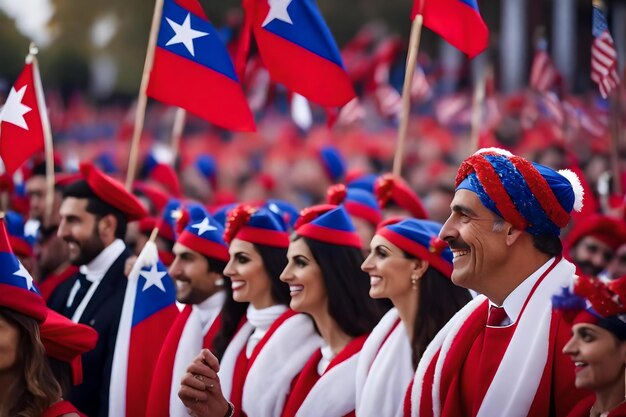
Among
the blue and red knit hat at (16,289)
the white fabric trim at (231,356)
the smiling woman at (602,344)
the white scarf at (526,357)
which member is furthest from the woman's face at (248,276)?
the smiling woman at (602,344)

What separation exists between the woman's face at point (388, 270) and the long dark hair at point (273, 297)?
3.35ft

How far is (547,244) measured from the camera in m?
5.18

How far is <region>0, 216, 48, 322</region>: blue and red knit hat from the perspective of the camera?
5.63m

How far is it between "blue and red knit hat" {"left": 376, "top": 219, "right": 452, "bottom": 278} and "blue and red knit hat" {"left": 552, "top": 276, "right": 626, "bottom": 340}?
1.82 meters

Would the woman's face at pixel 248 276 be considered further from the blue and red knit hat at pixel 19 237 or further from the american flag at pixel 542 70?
the american flag at pixel 542 70

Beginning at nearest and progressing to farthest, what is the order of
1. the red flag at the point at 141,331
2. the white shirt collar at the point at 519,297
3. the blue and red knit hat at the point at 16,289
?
the white shirt collar at the point at 519,297 < the blue and red knit hat at the point at 16,289 < the red flag at the point at 141,331

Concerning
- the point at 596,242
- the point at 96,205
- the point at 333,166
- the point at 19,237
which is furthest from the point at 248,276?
the point at 333,166

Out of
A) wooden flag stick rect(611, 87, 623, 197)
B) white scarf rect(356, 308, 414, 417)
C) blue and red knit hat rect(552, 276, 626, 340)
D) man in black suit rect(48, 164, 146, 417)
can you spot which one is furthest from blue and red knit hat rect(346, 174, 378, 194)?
blue and red knit hat rect(552, 276, 626, 340)

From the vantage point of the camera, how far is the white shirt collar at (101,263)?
8.49 metres

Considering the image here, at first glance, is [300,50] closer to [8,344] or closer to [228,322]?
[228,322]

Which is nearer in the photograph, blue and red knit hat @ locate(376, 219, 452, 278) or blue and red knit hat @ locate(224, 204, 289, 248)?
blue and red knit hat @ locate(376, 219, 452, 278)

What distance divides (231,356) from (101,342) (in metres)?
1.04

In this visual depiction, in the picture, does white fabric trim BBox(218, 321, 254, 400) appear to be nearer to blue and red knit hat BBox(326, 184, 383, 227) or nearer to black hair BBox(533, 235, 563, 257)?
blue and red knit hat BBox(326, 184, 383, 227)

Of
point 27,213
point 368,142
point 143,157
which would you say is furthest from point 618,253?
point 368,142
